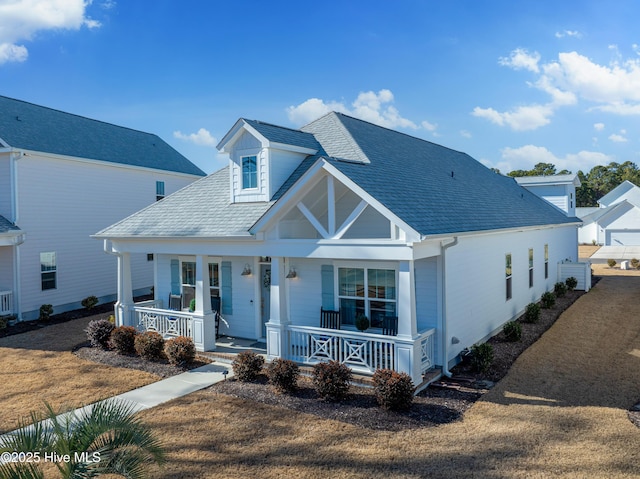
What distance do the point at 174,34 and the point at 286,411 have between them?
686 inches

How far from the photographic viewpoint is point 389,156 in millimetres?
14633

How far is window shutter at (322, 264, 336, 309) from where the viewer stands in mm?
12605

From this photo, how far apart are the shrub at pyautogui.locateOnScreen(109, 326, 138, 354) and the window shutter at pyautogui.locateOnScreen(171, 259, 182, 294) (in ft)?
8.24

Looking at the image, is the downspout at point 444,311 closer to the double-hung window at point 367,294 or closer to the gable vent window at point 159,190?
the double-hung window at point 367,294

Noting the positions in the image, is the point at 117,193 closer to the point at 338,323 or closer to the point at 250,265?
the point at 250,265

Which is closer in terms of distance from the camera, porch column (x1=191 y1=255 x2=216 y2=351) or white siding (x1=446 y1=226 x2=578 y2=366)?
white siding (x1=446 y1=226 x2=578 y2=366)

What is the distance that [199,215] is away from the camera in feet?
46.3

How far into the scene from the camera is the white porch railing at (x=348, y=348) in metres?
10.2

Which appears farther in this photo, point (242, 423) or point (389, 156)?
point (389, 156)

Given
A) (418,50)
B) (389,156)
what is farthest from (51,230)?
(418,50)

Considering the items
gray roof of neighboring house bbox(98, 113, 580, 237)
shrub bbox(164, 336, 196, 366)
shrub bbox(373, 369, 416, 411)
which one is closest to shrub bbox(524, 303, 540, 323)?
gray roof of neighboring house bbox(98, 113, 580, 237)

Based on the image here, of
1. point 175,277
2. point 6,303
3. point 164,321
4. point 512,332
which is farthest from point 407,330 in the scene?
point 6,303

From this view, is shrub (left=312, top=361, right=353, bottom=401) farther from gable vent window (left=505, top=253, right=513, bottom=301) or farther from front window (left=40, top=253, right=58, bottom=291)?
front window (left=40, top=253, right=58, bottom=291)

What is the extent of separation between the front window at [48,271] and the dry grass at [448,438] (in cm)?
1303
